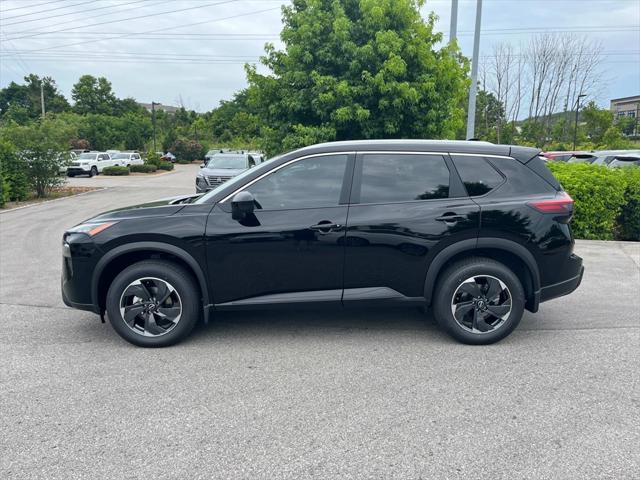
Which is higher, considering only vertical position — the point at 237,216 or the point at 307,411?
the point at 237,216

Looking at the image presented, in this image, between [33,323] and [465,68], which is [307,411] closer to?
[33,323]

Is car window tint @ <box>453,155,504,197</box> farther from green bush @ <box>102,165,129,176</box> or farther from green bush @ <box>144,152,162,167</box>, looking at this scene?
green bush @ <box>144,152,162,167</box>

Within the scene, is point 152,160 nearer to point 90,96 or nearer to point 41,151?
point 41,151

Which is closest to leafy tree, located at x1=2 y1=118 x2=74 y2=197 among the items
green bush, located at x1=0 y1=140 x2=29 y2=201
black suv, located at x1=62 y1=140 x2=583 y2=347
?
green bush, located at x1=0 y1=140 x2=29 y2=201

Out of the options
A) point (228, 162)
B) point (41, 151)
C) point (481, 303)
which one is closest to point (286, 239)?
point (481, 303)

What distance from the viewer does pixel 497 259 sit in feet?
15.2

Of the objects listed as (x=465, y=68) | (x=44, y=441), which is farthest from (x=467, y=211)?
(x=465, y=68)

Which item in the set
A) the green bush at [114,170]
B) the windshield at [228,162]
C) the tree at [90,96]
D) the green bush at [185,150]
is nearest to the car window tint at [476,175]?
the windshield at [228,162]

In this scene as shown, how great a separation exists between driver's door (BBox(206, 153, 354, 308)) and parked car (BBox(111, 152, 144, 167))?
3675 centimetres

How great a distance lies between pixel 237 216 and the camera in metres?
4.36

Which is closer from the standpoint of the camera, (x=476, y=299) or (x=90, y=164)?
(x=476, y=299)

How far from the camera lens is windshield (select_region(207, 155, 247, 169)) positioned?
676 inches

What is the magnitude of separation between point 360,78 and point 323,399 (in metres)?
8.56

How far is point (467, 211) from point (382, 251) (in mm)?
801
